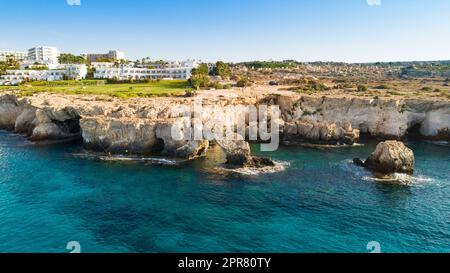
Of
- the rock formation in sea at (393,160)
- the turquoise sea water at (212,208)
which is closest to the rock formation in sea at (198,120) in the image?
the rock formation in sea at (393,160)

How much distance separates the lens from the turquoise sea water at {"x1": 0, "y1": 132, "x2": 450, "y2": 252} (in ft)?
84.7

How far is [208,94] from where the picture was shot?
220ft

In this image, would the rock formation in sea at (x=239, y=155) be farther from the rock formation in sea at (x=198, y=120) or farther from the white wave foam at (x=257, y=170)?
the white wave foam at (x=257, y=170)

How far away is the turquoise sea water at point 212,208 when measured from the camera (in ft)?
84.7

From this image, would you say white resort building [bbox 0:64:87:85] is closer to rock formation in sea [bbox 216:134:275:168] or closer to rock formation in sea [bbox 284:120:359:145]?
rock formation in sea [bbox 284:120:359:145]

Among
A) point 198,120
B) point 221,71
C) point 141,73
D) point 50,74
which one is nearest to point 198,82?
point 198,120

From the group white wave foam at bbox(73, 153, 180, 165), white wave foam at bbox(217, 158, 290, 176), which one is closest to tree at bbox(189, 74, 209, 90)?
white wave foam at bbox(73, 153, 180, 165)

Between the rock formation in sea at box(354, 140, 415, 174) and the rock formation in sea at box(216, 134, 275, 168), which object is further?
the rock formation in sea at box(216, 134, 275, 168)

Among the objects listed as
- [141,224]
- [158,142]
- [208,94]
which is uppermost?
[208,94]

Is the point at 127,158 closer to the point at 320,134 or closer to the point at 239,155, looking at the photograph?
the point at 239,155
